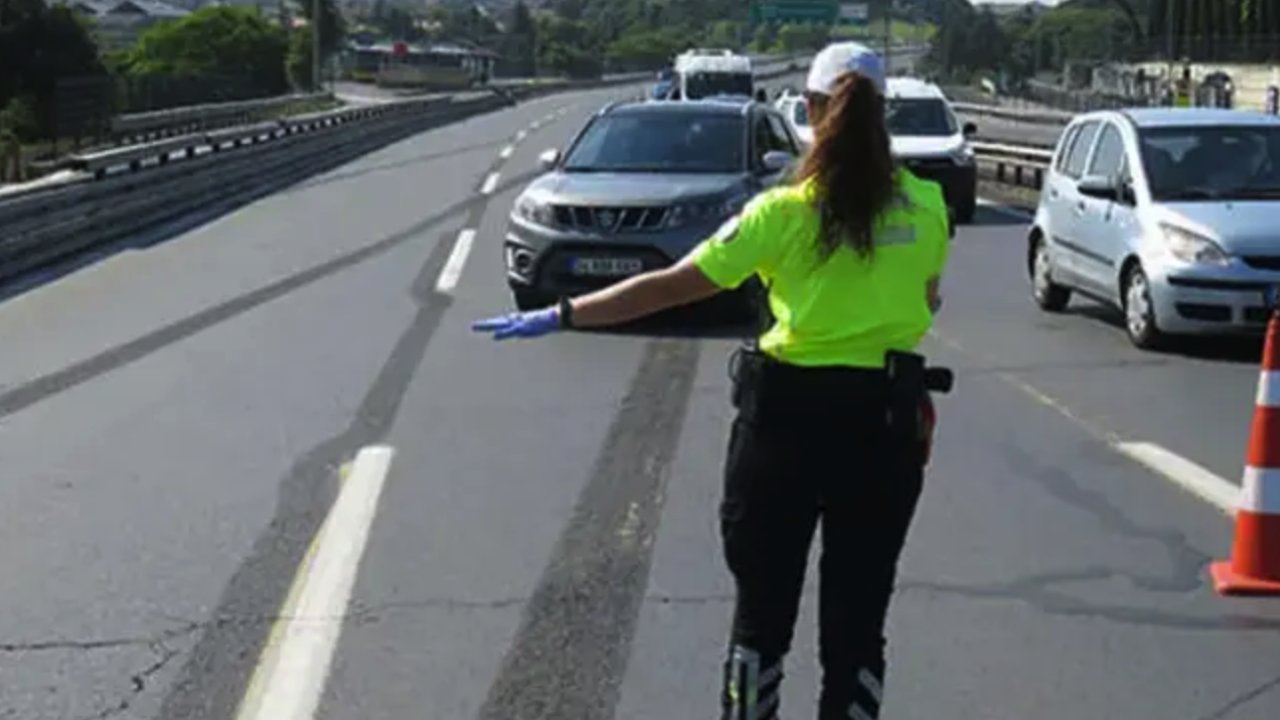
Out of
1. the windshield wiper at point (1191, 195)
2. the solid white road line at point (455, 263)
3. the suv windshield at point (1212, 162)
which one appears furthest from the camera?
the solid white road line at point (455, 263)

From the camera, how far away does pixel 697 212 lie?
1545cm

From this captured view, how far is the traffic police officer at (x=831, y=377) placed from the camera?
4605 mm

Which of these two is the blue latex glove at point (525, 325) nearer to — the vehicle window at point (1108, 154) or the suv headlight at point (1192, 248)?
the suv headlight at point (1192, 248)

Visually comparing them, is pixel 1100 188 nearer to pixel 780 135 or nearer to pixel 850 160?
pixel 780 135

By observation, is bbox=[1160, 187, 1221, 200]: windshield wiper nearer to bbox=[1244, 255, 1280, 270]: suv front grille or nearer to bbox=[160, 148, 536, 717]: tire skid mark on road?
bbox=[1244, 255, 1280, 270]: suv front grille

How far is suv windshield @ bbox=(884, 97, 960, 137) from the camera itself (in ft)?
89.2

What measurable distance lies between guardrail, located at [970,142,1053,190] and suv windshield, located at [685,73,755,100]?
12.6 meters

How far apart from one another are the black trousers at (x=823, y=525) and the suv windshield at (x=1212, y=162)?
10133 mm

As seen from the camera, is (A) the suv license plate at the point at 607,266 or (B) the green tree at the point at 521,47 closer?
(A) the suv license plate at the point at 607,266

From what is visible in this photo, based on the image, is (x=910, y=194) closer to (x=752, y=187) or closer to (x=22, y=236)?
(x=752, y=187)

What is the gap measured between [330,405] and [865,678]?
7263 mm

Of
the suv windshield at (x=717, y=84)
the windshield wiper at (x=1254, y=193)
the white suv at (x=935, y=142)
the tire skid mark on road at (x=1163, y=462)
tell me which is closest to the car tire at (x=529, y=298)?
the tire skid mark on road at (x=1163, y=462)

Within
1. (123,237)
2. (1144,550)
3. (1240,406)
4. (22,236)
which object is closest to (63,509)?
(1144,550)

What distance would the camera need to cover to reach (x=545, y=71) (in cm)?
15962
